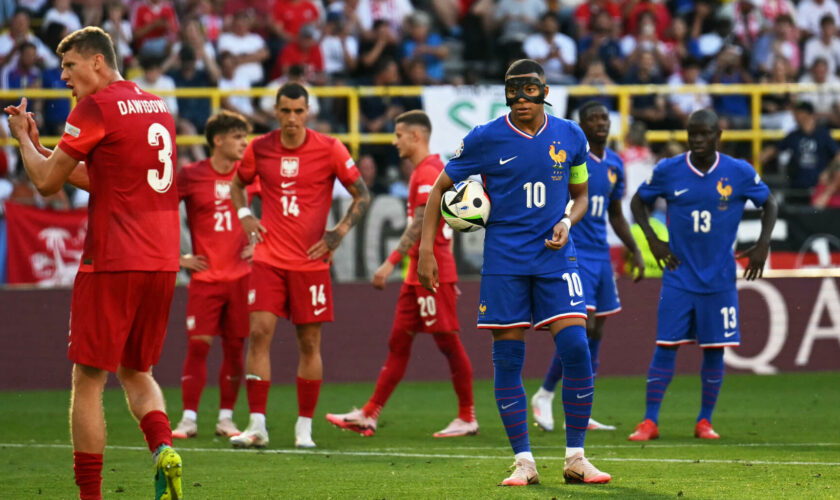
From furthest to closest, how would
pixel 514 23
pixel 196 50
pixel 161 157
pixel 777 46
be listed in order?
1. pixel 777 46
2. pixel 514 23
3. pixel 196 50
4. pixel 161 157

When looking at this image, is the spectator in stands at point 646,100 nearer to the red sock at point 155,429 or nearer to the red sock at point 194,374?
the red sock at point 194,374

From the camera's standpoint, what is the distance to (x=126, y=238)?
6.46m

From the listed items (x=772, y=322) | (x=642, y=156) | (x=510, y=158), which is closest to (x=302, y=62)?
(x=642, y=156)

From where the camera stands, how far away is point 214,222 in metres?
10.8

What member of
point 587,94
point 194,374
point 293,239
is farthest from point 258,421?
point 587,94

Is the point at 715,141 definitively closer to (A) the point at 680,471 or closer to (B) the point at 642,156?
(A) the point at 680,471

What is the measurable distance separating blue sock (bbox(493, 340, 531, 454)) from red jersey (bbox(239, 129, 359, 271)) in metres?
2.69

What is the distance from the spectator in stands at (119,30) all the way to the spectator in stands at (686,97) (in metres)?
7.46

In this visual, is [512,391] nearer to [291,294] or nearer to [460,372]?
[291,294]

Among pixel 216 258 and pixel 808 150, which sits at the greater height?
pixel 808 150

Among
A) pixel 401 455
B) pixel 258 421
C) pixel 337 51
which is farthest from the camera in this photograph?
pixel 337 51

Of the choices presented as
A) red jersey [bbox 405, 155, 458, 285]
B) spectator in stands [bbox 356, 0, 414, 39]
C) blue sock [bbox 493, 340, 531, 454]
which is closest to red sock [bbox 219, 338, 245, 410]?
red jersey [bbox 405, 155, 458, 285]

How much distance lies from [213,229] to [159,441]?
14.3ft

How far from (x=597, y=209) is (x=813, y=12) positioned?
12636mm
